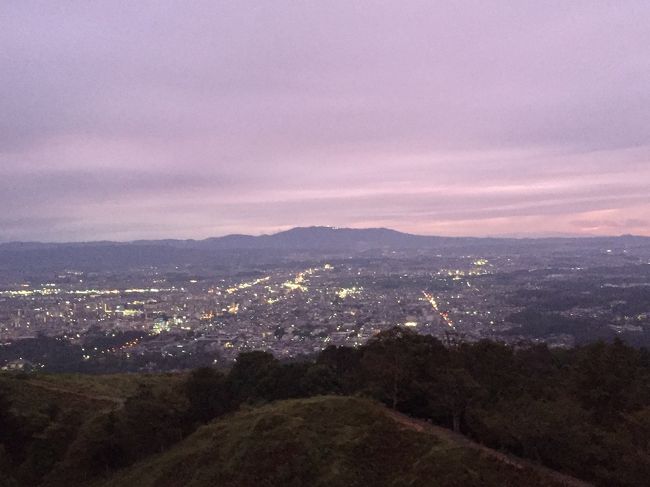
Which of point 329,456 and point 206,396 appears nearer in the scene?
point 329,456

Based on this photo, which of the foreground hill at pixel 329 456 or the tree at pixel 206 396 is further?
the tree at pixel 206 396

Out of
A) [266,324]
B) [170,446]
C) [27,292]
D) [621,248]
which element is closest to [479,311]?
[266,324]

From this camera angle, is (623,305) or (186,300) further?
(186,300)

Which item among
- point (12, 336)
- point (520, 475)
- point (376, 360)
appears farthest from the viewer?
point (12, 336)

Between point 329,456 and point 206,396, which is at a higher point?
point 329,456

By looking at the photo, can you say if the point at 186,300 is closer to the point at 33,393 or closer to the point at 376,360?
the point at 33,393

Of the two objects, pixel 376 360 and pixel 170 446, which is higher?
pixel 376 360

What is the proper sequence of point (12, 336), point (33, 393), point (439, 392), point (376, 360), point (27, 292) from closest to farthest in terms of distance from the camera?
point (439, 392) → point (376, 360) → point (33, 393) → point (12, 336) → point (27, 292)

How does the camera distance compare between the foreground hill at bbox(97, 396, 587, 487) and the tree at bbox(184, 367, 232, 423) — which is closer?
the foreground hill at bbox(97, 396, 587, 487)
